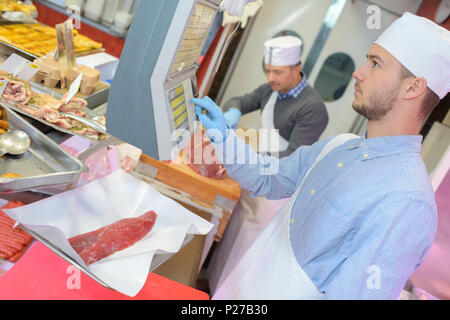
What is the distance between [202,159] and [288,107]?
830mm

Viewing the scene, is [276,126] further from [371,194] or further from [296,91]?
[371,194]

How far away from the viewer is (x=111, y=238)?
3.64 ft

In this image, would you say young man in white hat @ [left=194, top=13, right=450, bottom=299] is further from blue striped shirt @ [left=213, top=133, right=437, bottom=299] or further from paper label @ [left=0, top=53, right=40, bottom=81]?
paper label @ [left=0, top=53, right=40, bottom=81]

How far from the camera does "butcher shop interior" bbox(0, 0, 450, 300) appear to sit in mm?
890

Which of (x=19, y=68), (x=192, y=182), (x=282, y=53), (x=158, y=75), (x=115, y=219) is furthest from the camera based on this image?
(x=282, y=53)

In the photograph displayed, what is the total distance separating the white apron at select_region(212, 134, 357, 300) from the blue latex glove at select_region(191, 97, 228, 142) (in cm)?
41

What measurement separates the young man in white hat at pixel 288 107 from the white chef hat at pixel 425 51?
1242mm

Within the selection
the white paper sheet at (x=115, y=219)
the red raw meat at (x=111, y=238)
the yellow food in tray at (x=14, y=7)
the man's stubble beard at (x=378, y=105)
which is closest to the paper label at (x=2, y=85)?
the white paper sheet at (x=115, y=219)

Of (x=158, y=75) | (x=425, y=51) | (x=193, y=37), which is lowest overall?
(x=158, y=75)

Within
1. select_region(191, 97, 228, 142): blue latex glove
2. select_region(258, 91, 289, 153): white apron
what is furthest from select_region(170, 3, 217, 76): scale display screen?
select_region(258, 91, 289, 153): white apron

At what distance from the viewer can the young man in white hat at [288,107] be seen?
2.45 metres

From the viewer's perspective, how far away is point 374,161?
1208 mm

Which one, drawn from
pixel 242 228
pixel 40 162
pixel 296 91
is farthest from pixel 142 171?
pixel 296 91
